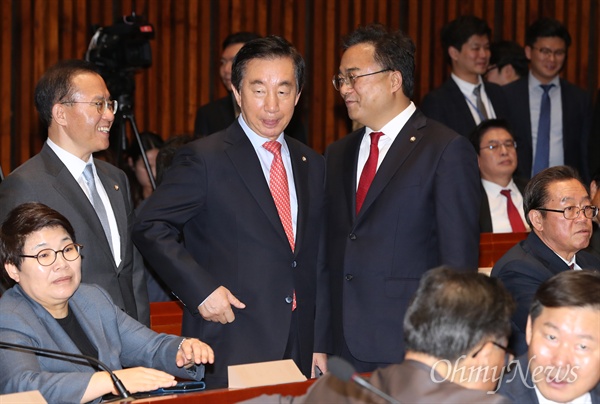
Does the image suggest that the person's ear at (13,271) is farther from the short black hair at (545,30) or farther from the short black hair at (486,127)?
the short black hair at (545,30)

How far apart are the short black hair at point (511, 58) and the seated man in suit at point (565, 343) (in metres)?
4.50

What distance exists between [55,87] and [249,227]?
104 centimetres

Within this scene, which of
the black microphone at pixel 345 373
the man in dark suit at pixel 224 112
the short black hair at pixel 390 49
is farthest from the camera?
the man in dark suit at pixel 224 112

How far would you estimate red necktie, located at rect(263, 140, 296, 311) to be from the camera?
11.2 ft

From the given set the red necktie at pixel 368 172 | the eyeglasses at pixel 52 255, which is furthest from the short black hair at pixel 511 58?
the eyeglasses at pixel 52 255

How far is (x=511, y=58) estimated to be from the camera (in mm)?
6758

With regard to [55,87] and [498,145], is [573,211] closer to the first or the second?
[498,145]

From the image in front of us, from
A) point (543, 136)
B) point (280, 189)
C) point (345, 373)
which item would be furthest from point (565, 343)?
point (543, 136)

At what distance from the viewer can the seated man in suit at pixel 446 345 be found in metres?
1.99

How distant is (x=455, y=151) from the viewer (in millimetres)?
3279

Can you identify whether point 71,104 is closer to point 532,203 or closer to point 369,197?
point 369,197

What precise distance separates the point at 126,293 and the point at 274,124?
87 cm

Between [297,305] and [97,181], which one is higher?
[97,181]

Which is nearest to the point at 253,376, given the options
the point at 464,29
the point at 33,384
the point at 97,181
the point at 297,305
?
the point at 33,384
